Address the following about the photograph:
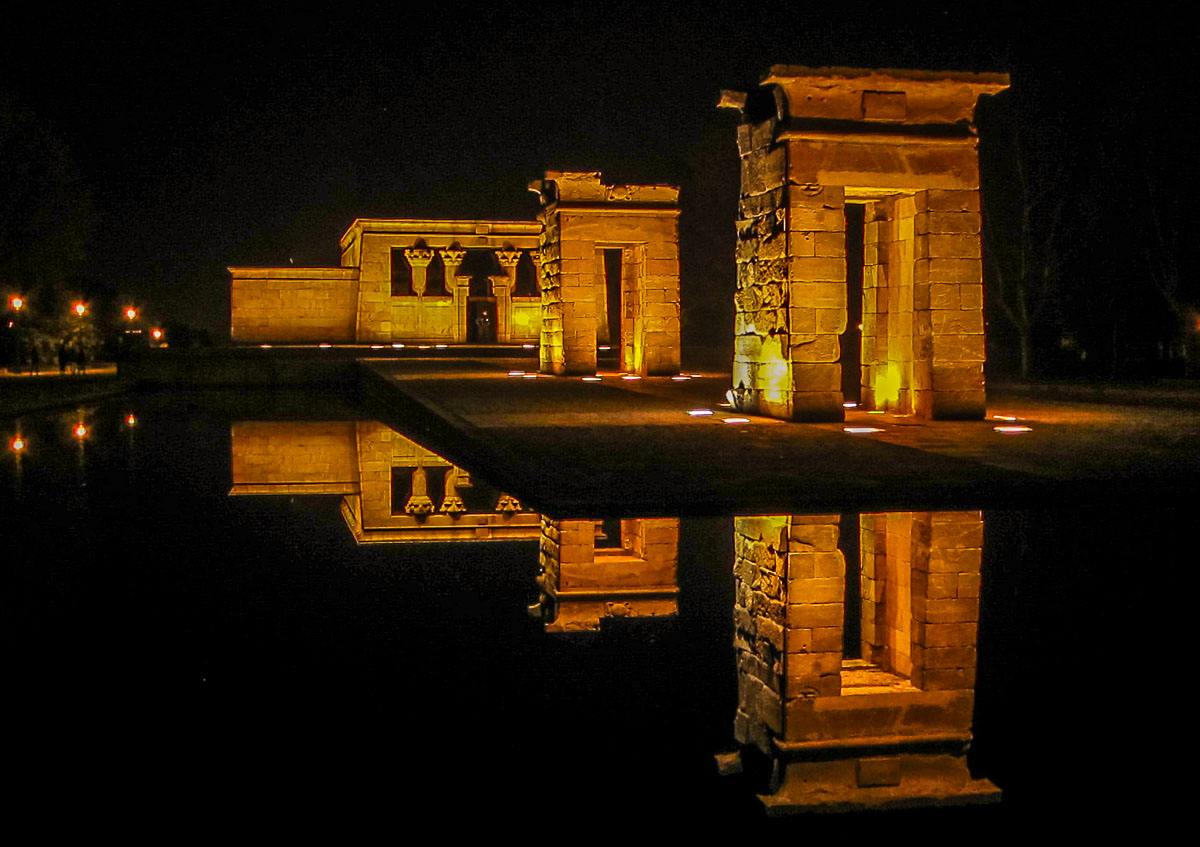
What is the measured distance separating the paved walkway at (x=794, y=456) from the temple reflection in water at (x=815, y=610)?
0.36 m

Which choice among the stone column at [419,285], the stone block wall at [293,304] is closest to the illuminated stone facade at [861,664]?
the stone column at [419,285]

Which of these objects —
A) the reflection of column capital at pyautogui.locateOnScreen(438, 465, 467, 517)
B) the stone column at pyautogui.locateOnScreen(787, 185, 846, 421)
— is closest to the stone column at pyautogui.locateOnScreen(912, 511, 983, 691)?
the reflection of column capital at pyautogui.locateOnScreen(438, 465, 467, 517)

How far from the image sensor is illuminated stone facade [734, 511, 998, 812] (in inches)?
135

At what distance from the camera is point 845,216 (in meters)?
13.4

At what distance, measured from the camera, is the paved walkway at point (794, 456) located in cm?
802

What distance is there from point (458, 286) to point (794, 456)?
32.1 m

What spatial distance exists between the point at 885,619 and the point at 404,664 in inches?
81.9

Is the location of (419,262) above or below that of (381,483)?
above

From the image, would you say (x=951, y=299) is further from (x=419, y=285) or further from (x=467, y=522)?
(x=419, y=285)

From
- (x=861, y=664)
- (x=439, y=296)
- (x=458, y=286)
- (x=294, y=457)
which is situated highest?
(x=458, y=286)

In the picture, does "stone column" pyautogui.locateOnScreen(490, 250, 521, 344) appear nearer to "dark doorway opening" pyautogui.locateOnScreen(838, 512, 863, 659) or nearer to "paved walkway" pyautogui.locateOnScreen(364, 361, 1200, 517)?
"paved walkway" pyautogui.locateOnScreen(364, 361, 1200, 517)

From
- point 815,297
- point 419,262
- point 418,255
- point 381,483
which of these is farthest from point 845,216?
point 419,262

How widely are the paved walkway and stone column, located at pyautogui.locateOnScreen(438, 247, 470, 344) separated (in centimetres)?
2435

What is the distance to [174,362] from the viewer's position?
1195 inches
